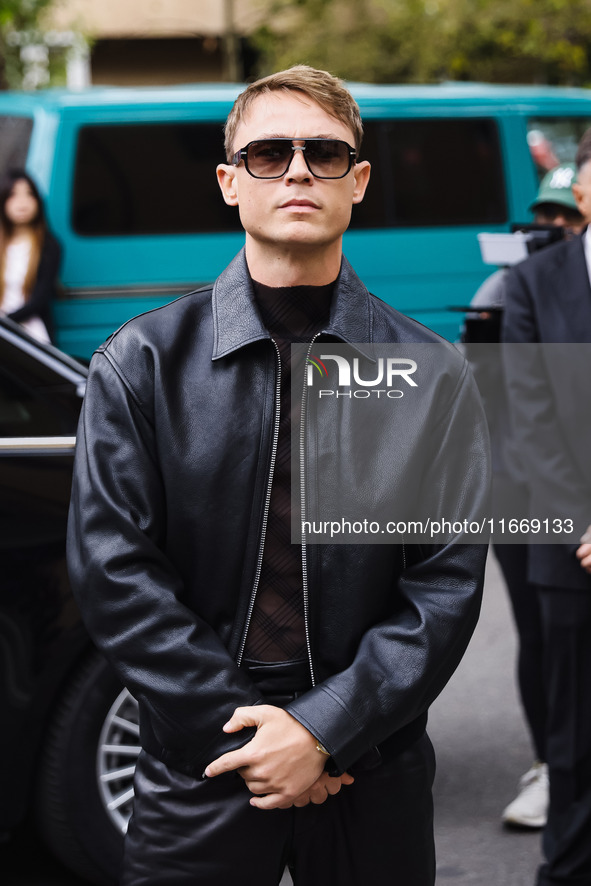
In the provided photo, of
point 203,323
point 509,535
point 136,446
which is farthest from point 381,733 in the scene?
point 509,535

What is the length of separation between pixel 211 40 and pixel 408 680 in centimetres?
2060

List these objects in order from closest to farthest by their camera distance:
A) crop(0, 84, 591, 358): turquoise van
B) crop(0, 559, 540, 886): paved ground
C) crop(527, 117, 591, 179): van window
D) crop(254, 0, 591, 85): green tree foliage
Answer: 1. crop(0, 559, 540, 886): paved ground
2. crop(0, 84, 591, 358): turquoise van
3. crop(527, 117, 591, 179): van window
4. crop(254, 0, 591, 85): green tree foliage

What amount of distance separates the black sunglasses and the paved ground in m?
2.08

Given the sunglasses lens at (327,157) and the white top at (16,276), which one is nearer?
the sunglasses lens at (327,157)

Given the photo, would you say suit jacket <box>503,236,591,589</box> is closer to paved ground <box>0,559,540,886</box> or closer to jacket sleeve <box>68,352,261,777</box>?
paved ground <box>0,559,540,886</box>

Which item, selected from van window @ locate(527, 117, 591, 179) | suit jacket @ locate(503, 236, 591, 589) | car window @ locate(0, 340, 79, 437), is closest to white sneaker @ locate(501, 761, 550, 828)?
suit jacket @ locate(503, 236, 591, 589)

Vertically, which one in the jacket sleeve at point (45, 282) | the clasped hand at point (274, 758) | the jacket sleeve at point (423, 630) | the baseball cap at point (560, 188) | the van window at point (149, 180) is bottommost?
the clasped hand at point (274, 758)

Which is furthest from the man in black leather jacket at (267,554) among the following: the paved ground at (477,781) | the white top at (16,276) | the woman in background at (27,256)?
the white top at (16,276)

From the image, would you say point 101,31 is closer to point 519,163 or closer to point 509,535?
point 519,163

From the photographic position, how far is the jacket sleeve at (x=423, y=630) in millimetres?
1877

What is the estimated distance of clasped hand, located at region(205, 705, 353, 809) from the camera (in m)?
1.84

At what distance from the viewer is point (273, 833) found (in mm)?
1963

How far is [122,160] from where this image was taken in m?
8.05

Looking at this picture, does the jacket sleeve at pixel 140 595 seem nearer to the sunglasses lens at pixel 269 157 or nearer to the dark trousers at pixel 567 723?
the sunglasses lens at pixel 269 157
